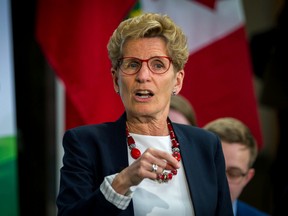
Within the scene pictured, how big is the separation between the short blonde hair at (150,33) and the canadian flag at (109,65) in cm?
220

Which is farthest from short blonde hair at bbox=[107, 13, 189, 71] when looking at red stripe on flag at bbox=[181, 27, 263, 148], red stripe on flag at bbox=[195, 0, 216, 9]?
red stripe on flag at bbox=[195, 0, 216, 9]

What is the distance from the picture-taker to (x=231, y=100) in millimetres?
3961

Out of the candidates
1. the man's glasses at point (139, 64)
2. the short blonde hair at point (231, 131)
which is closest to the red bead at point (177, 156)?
the man's glasses at point (139, 64)

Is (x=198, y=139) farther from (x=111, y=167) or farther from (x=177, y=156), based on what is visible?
(x=111, y=167)

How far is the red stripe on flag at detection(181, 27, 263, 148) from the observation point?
3.92 m

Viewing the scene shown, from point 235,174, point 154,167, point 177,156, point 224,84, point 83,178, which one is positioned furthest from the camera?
point 224,84

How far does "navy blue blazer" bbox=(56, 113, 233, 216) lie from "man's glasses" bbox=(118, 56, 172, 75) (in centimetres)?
15

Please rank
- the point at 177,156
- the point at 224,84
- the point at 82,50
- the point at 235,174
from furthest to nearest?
the point at 224,84
the point at 82,50
the point at 235,174
the point at 177,156

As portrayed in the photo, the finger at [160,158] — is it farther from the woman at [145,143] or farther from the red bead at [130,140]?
the red bead at [130,140]

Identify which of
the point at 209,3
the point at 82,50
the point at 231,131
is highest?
the point at 209,3

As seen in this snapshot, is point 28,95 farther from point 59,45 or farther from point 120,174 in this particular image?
point 120,174

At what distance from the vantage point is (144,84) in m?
1.54

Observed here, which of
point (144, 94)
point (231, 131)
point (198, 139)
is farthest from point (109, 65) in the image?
point (144, 94)

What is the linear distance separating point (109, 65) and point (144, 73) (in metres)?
2.35
